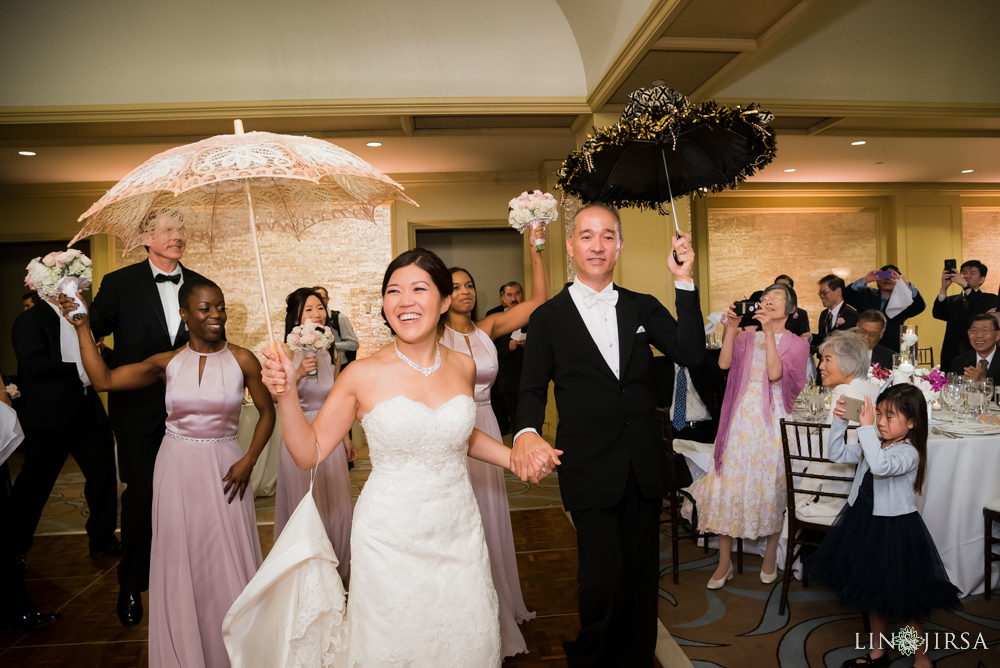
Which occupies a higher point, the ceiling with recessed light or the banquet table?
the ceiling with recessed light

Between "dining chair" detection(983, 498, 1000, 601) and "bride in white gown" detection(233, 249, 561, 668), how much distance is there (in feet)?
9.11

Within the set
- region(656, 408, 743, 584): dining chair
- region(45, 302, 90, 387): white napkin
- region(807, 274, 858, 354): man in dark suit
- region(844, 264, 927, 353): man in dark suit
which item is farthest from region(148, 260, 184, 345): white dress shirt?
region(844, 264, 927, 353): man in dark suit

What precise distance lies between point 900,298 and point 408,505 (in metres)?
7.36

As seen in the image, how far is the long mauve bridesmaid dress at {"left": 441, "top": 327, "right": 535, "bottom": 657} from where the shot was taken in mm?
3107

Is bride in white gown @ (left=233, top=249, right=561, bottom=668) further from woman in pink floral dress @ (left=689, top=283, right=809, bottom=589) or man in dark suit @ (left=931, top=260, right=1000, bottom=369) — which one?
man in dark suit @ (left=931, top=260, right=1000, bottom=369)

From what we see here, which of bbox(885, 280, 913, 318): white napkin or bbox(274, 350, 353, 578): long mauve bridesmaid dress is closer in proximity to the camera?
bbox(274, 350, 353, 578): long mauve bridesmaid dress

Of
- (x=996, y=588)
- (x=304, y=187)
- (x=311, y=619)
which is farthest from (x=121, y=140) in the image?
(x=996, y=588)

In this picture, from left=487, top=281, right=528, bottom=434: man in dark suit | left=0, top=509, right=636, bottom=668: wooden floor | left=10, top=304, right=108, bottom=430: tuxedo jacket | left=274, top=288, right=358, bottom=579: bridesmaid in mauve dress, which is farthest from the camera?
left=487, top=281, right=528, bottom=434: man in dark suit

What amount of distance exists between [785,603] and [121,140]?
686cm

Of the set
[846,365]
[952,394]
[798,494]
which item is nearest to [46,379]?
[798,494]

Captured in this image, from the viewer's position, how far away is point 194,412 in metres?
2.69

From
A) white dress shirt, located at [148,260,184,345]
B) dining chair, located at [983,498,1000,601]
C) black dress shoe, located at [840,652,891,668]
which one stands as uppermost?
white dress shirt, located at [148,260,184,345]

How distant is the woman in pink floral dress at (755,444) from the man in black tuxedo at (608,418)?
4.48 ft

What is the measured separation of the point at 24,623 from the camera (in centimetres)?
337
